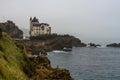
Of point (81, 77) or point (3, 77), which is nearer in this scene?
point (3, 77)

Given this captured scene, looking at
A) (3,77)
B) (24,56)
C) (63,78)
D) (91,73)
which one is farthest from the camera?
(91,73)

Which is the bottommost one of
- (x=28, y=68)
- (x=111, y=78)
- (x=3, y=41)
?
(x=111, y=78)

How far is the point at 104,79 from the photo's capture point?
87812 mm

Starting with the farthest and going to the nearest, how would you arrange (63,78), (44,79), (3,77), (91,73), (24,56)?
(91,73), (63,78), (44,79), (24,56), (3,77)

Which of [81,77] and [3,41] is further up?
[3,41]

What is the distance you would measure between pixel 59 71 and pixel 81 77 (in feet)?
111

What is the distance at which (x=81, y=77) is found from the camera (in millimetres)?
90750

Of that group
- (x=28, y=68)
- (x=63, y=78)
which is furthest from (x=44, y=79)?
(x=28, y=68)

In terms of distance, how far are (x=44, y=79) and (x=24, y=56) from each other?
8847 mm

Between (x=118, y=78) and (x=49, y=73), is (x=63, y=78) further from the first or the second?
(x=118, y=78)

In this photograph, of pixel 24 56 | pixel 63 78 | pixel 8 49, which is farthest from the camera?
pixel 63 78

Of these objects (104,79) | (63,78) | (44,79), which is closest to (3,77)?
(44,79)

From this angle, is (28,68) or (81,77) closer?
(28,68)

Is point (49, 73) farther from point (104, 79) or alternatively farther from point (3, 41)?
point (104, 79)
